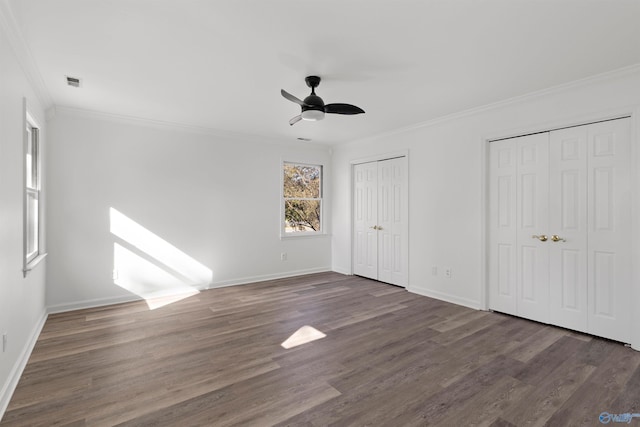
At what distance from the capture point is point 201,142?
16.3ft

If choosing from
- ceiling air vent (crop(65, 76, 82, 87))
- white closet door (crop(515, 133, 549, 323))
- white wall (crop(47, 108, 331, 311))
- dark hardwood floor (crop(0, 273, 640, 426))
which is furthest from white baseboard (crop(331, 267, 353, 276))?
ceiling air vent (crop(65, 76, 82, 87))

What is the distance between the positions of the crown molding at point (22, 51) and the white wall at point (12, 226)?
0.17ft

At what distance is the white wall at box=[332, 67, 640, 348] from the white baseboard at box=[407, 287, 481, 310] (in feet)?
0.04

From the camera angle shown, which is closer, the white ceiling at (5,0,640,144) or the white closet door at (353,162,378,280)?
the white ceiling at (5,0,640,144)

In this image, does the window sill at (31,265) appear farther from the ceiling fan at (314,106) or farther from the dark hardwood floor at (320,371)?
the ceiling fan at (314,106)

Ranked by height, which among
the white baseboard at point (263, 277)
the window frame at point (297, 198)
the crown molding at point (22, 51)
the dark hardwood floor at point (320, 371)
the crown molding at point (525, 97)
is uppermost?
the crown molding at point (525, 97)

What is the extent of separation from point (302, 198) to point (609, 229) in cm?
444

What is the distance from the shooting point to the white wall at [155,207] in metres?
4.02

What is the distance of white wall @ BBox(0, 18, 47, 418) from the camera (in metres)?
2.08

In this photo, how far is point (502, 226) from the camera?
12.7 feet

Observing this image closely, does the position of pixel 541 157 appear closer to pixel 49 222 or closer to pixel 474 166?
pixel 474 166

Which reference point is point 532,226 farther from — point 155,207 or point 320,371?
point 155,207

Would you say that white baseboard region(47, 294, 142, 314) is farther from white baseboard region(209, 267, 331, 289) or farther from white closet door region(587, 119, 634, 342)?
white closet door region(587, 119, 634, 342)

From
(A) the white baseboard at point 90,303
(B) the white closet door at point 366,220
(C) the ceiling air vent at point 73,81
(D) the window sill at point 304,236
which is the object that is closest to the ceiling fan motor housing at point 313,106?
(C) the ceiling air vent at point 73,81
